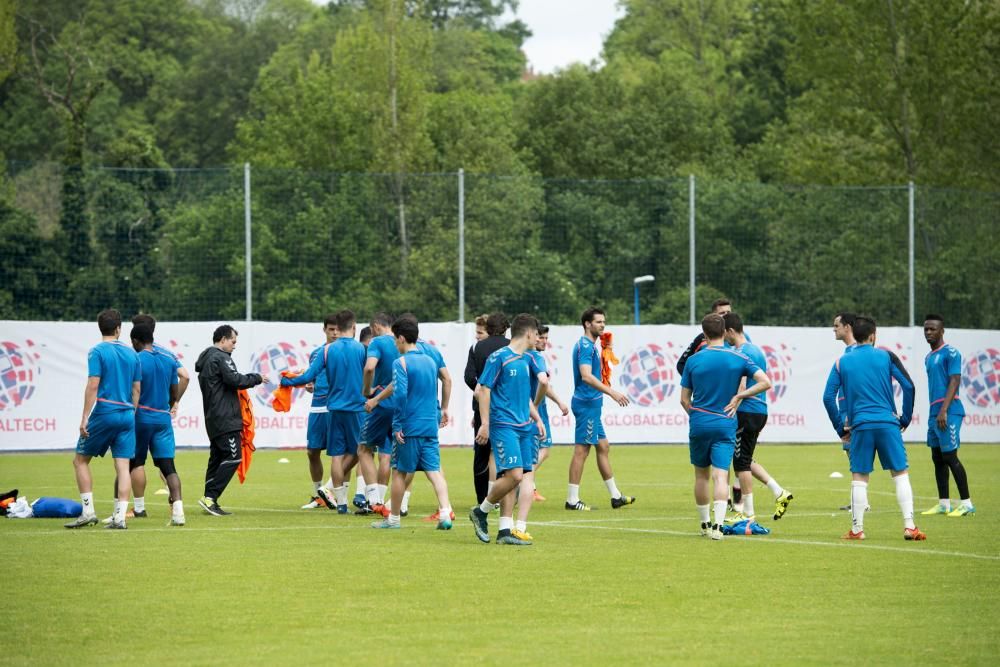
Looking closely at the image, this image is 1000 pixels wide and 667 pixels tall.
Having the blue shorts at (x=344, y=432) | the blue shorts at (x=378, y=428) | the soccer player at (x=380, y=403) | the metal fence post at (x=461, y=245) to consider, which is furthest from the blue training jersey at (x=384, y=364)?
the metal fence post at (x=461, y=245)

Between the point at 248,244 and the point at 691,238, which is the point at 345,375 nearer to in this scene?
the point at 248,244

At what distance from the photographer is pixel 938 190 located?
3434 cm

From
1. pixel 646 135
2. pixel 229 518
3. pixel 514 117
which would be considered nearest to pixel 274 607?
pixel 229 518

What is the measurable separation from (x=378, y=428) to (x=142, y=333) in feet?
8.96

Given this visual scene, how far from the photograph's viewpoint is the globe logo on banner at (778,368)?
104ft

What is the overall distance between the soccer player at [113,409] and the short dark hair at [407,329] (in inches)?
110

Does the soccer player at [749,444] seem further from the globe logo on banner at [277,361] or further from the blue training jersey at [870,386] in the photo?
the globe logo on banner at [277,361]

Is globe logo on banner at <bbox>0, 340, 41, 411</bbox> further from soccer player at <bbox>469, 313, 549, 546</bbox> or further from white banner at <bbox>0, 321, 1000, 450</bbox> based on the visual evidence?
soccer player at <bbox>469, 313, 549, 546</bbox>

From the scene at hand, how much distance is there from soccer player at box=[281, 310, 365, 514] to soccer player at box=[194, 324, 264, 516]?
3.00ft

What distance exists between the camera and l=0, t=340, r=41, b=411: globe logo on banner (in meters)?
27.8

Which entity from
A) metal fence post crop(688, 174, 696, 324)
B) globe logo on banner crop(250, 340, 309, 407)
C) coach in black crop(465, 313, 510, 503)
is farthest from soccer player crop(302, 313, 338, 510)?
metal fence post crop(688, 174, 696, 324)

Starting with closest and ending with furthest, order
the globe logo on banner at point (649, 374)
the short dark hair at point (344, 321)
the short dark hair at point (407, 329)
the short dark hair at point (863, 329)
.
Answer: the short dark hair at point (863, 329), the short dark hair at point (407, 329), the short dark hair at point (344, 321), the globe logo on banner at point (649, 374)

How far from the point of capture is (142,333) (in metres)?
15.7

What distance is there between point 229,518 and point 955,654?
9.75 m
